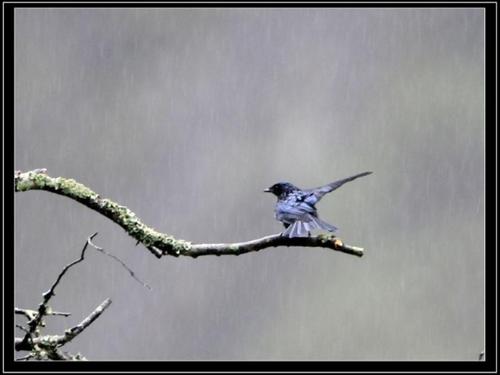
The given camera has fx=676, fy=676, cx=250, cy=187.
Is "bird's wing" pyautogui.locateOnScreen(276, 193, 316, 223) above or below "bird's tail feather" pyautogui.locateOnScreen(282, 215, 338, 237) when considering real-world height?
above

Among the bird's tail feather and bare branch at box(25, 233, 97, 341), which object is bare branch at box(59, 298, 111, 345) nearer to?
bare branch at box(25, 233, 97, 341)

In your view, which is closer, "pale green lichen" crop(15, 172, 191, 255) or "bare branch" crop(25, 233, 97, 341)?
"bare branch" crop(25, 233, 97, 341)

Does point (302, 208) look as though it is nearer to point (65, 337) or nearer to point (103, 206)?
point (103, 206)

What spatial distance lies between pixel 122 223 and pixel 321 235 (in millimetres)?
931

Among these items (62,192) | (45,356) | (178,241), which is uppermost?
(62,192)

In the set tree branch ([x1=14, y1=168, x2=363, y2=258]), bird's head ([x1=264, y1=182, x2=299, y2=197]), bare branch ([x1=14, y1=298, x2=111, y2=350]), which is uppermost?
bird's head ([x1=264, y1=182, x2=299, y2=197])

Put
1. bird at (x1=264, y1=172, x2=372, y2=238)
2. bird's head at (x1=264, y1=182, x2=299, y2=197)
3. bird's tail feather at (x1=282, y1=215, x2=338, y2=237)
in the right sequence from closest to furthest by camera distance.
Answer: bird's tail feather at (x1=282, y1=215, x2=338, y2=237), bird at (x1=264, y1=172, x2=372, y2=238), bird's head at (x1=264, y1=182, x2=299, y2=197)

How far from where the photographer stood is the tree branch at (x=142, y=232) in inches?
108

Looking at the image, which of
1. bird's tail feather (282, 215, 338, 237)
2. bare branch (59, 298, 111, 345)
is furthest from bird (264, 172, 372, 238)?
bare branch (59, 298, 111, 345)

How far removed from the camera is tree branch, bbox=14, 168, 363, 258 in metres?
2.74

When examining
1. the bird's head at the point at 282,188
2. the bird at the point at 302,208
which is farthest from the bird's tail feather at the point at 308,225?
the bird's head at the point at 282,188
